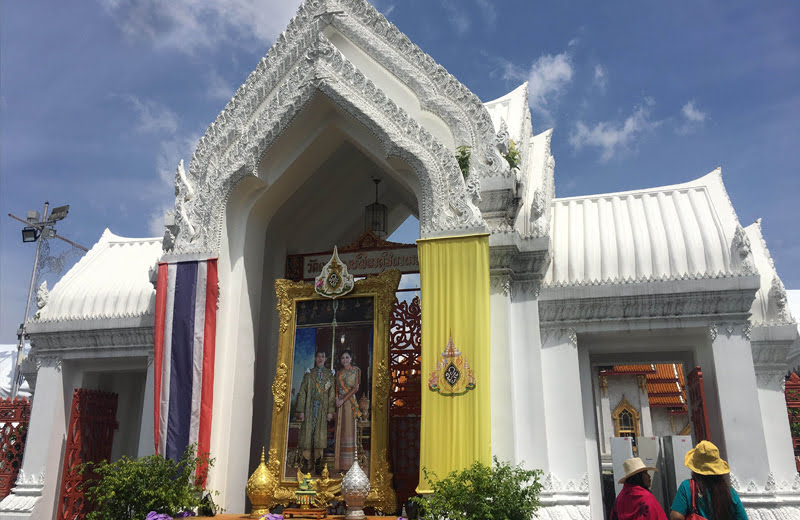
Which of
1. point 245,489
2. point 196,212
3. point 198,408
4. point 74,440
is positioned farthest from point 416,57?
point 74,440

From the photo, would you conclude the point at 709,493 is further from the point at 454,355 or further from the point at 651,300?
the point at 651,300

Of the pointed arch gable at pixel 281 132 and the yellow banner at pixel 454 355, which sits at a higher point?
the pointed arch gable at pixel 281 132

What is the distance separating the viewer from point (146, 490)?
803cm

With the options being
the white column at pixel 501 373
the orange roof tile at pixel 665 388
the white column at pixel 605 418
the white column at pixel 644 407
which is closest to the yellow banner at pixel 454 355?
the white column at pixel 501 373

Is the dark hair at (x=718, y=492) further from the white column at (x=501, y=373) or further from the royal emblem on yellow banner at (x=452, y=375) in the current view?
the royal emblem on yellow banner at (x=452, y=375)

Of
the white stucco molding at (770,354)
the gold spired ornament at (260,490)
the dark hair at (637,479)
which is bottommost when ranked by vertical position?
the gold spired ornament at (260,490)

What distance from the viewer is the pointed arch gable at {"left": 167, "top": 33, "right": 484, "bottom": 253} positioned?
28.8 ft

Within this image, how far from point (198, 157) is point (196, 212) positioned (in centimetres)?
99

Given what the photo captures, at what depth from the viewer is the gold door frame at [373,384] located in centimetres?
919

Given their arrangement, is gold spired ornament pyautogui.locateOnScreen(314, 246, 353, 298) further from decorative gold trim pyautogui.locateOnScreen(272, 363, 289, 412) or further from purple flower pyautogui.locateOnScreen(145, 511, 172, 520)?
purple flower pyautogui.locateOnScreen(145, 511, 172, 520)

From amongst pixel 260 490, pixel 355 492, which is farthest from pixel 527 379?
pixel 260 490

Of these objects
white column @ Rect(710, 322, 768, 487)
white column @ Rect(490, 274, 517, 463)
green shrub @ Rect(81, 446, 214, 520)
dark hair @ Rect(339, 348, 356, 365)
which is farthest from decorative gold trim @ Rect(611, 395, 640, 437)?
green shrub @ Rect(81, 446, 214, 520)

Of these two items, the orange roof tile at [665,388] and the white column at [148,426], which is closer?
the white column at [148,426]

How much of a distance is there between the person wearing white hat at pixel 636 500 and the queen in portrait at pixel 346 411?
491 cm
